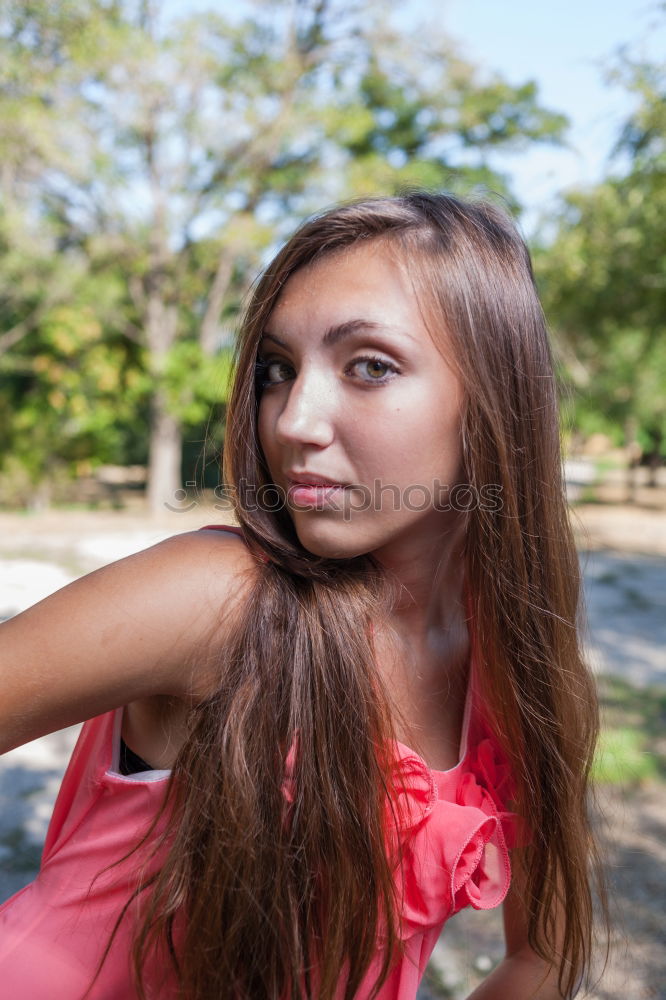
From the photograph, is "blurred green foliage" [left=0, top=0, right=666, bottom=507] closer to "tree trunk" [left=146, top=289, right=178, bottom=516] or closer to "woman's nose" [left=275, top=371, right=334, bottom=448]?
"tree trunk" [left=146, top=289, right=178, bottom=516]

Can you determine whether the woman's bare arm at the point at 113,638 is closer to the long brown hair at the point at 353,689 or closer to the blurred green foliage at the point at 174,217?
the long brown hair at the point at 353,689

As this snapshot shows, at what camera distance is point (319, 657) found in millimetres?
1124

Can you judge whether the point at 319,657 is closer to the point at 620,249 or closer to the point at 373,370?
the point at 373,370

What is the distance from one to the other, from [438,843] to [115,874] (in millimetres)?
505

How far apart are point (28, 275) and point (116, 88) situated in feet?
10.0

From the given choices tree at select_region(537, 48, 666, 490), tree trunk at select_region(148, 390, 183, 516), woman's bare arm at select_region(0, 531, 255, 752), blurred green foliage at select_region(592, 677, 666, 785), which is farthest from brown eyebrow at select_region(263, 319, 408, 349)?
tree trunk at select_region(148, 390, 183, 516)

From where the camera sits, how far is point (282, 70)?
11.9m

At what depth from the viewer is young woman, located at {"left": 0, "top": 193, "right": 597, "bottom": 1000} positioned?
3.51 feet

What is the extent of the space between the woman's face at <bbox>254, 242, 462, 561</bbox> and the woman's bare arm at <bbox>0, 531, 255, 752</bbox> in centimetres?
18

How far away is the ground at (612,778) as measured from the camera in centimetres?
243

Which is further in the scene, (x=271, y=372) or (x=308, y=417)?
(x=271, y=372)

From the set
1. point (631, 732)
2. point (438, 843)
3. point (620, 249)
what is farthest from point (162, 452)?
point (438, 843)

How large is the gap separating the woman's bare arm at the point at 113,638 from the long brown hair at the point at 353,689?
6cm

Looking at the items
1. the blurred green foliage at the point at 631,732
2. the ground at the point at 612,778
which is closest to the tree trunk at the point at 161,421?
the ground at the point at 612,778
